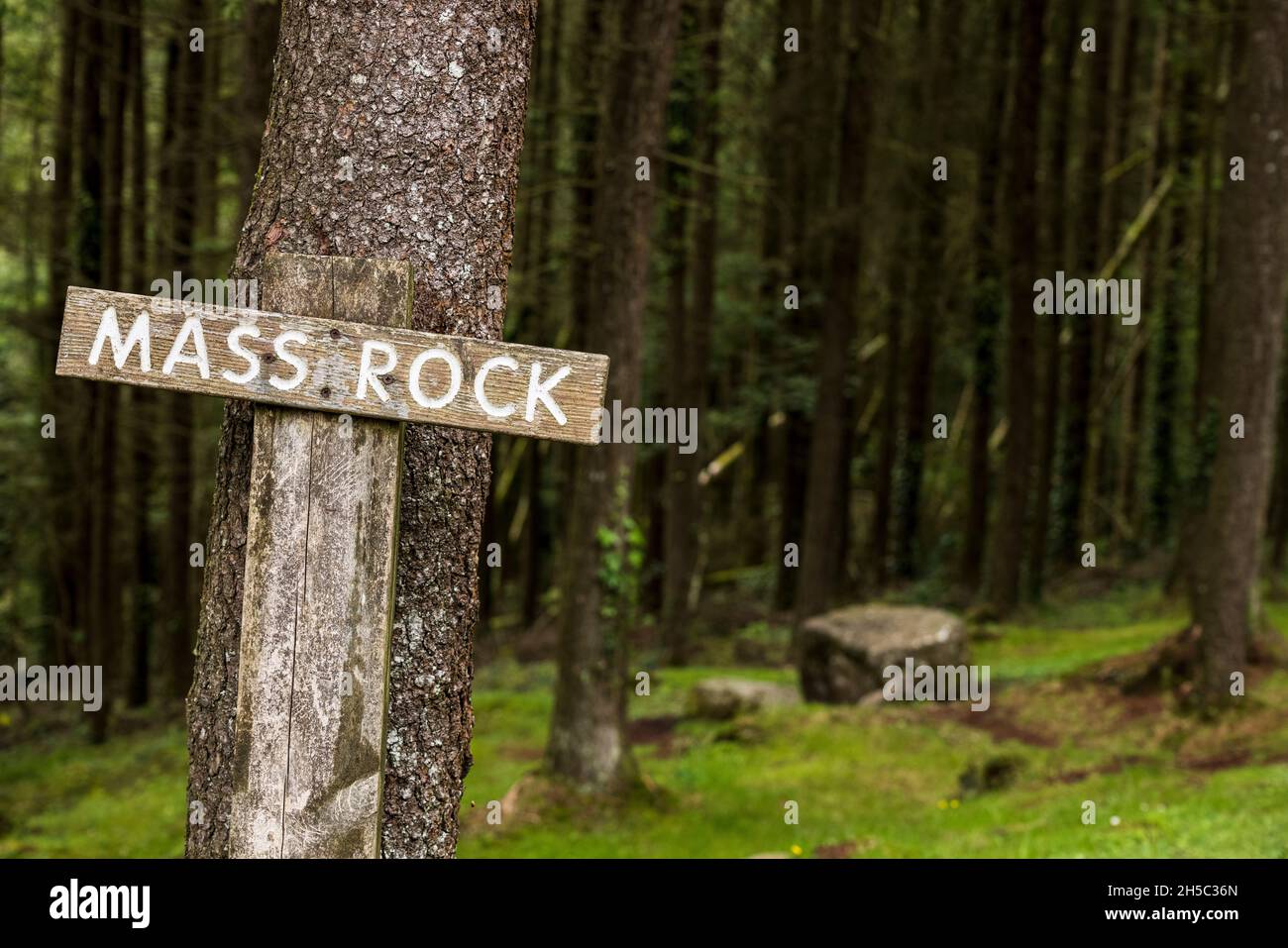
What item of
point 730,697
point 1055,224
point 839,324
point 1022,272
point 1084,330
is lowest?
point 730,697

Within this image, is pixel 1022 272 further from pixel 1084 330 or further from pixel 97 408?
pixel 97 408

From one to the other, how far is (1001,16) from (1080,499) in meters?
11.4

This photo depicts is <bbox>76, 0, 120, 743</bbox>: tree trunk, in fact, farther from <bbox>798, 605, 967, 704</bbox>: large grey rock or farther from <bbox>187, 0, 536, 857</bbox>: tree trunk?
<bbox>187, 0, 536, 857</bbox>: tree trunk

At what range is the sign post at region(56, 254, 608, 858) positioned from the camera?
3363 mm

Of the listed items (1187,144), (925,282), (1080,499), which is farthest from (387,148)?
(1080,499)

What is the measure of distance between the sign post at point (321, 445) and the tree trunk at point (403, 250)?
351mm

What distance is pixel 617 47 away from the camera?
1262cm

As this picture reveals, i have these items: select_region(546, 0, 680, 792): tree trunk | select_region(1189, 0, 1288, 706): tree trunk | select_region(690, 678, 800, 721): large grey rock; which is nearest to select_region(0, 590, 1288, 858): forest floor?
select_region(690, 678, 800, 721): large grey rock

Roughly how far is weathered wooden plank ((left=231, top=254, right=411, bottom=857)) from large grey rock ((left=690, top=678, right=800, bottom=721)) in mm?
14801

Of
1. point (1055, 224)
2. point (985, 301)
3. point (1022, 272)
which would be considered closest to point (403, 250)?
point (1022, 272)

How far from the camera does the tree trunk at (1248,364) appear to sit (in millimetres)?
14070

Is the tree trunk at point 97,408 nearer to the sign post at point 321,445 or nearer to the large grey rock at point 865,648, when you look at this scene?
the large grey rock at point 865,648

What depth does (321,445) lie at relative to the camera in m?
3.42

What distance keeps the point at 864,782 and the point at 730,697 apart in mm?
4345
